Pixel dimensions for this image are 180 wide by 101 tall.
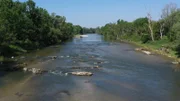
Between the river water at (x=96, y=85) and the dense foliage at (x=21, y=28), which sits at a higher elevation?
the dense foliage at (x=21, y=28)

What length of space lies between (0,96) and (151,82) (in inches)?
663

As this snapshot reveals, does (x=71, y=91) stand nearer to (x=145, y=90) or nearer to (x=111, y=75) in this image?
(x=145, y=90)

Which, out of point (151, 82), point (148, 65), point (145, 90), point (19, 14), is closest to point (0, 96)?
point (145, 90)

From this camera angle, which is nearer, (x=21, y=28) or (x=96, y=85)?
(x=96, y=85)

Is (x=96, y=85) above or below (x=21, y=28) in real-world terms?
below

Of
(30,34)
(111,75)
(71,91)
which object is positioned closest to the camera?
(71,91)

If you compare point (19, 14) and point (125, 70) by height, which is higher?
point (19, 14)

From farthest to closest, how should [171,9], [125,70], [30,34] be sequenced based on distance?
[171,9] < [30,34] < [125,70]

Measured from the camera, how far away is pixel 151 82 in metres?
33.8

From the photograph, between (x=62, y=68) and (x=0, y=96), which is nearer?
(x=0, y=96)

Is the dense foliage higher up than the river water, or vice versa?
the dense foliage

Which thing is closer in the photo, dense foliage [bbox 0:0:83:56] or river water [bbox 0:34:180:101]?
river water [bbox 0:34:180:101]

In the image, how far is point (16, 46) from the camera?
6444 cm

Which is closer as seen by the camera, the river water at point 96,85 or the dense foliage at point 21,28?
the river water at point 96,85
